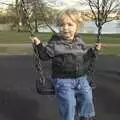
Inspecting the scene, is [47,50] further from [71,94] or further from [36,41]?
[71,94]

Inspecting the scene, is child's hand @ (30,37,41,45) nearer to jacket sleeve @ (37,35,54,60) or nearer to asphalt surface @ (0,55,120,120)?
jacket sleeve @ (37,35,54,60)

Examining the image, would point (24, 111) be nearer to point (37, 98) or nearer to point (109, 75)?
point (37, 98)

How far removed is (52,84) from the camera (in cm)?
459

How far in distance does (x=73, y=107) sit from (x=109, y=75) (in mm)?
6353

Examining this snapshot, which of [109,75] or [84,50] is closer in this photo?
[84,50]

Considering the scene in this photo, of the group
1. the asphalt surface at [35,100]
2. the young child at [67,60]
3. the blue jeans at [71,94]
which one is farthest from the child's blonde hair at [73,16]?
the asphalt surface at [35,100]

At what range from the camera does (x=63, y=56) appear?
4398 millimetres

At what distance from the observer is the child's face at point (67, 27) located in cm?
433

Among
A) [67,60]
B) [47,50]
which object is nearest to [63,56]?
[67,60]

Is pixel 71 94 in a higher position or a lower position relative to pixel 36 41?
lower

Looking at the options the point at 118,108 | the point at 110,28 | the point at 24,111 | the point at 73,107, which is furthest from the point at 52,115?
the point at 110,28

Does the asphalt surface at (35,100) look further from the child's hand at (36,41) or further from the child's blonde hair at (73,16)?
the child's blonde hair at (73,16)

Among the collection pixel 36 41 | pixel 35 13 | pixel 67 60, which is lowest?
pixel 35 13

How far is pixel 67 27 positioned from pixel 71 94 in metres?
0.65
